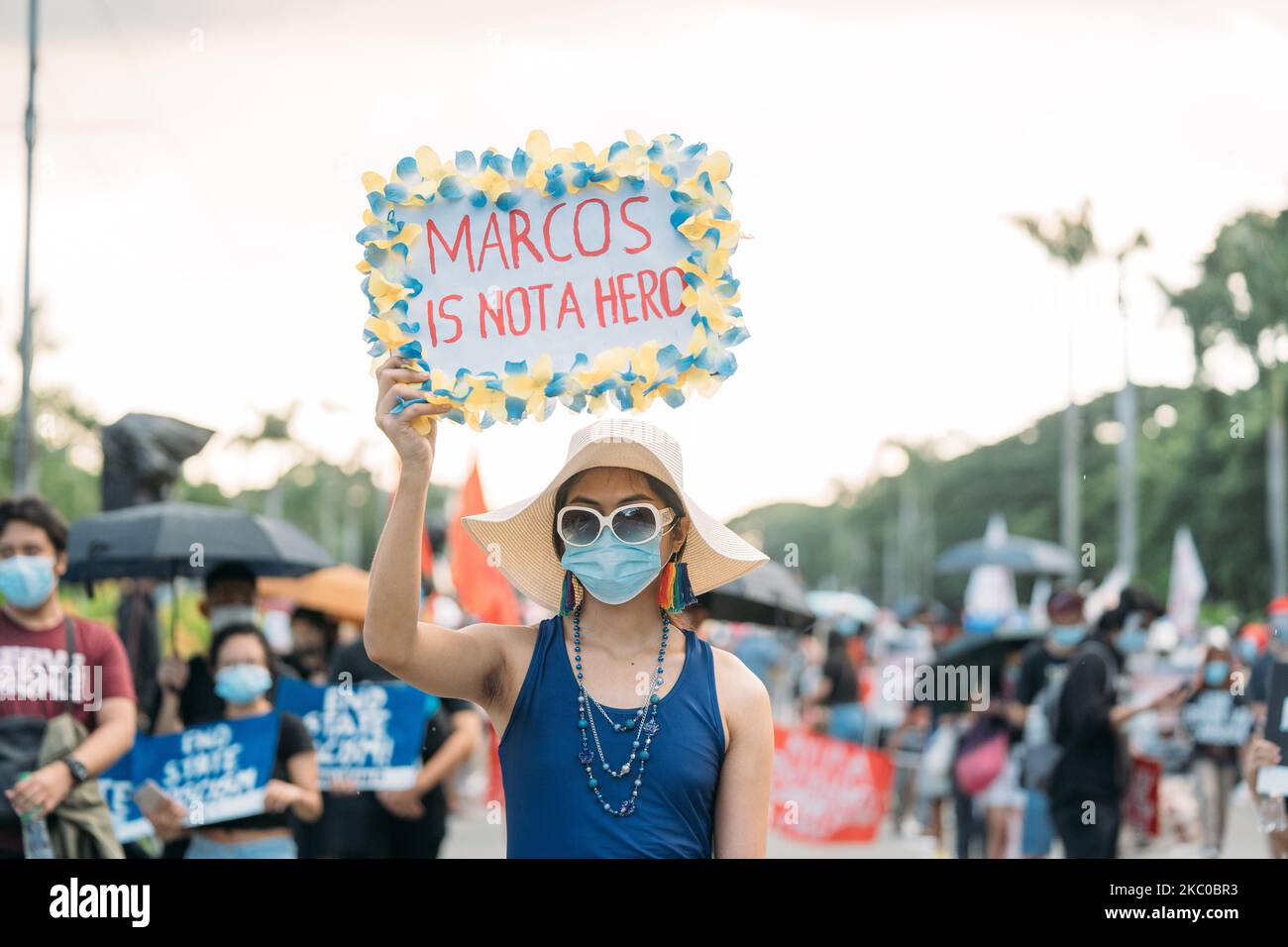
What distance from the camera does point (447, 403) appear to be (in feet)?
9.38

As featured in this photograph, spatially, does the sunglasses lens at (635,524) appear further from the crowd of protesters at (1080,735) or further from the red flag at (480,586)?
the red flag at (480,586)

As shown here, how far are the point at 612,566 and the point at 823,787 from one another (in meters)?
6.70

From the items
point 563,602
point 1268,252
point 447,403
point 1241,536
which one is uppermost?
point 1268,252

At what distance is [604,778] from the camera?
2.82 meters

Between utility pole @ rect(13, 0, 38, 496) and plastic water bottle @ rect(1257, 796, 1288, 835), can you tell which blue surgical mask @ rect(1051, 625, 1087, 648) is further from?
utility pole @ rect(13, 0, 38, 496)

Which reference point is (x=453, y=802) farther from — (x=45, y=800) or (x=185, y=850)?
(x=45, y=800)

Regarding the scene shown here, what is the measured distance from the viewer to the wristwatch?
16.3 feet

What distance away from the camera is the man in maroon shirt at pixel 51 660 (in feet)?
16.3

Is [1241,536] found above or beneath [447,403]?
above

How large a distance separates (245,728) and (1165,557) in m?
48.2

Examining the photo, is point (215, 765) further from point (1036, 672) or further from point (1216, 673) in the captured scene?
point (1216, 673)
